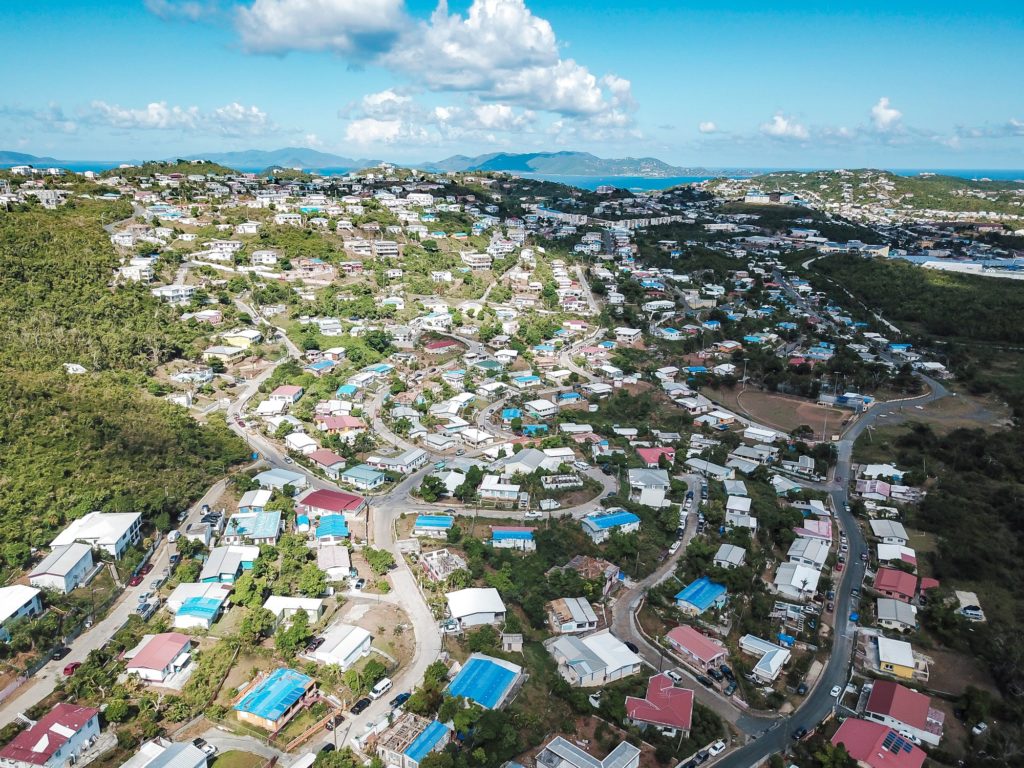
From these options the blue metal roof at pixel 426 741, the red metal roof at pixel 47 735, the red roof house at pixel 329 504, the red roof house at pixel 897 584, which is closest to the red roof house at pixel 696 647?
the red roof house at pixel 897 584

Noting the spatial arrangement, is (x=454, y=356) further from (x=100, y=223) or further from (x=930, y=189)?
(x=930, y=189)

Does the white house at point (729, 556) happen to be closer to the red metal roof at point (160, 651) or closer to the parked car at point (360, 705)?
the parked car at point (360, 705)

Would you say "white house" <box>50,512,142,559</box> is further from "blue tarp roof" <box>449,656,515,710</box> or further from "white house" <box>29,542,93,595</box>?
"blue tarp roof" <box>449,656,515,710</box>

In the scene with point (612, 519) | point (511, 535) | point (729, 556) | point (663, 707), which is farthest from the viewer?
point (612, 519)

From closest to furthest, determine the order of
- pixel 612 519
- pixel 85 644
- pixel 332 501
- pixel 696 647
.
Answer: pixel 85 644 < pixel 696 647 < pixel 612 519 < pixel 332 501

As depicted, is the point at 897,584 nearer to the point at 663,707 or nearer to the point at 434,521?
the point at 663,707

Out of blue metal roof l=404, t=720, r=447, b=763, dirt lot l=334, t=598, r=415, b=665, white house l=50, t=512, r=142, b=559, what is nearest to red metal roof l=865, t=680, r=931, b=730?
blue metal roof l=404, t=720, r=447, b=763

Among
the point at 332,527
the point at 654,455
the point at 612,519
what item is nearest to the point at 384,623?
the point at 332,527
